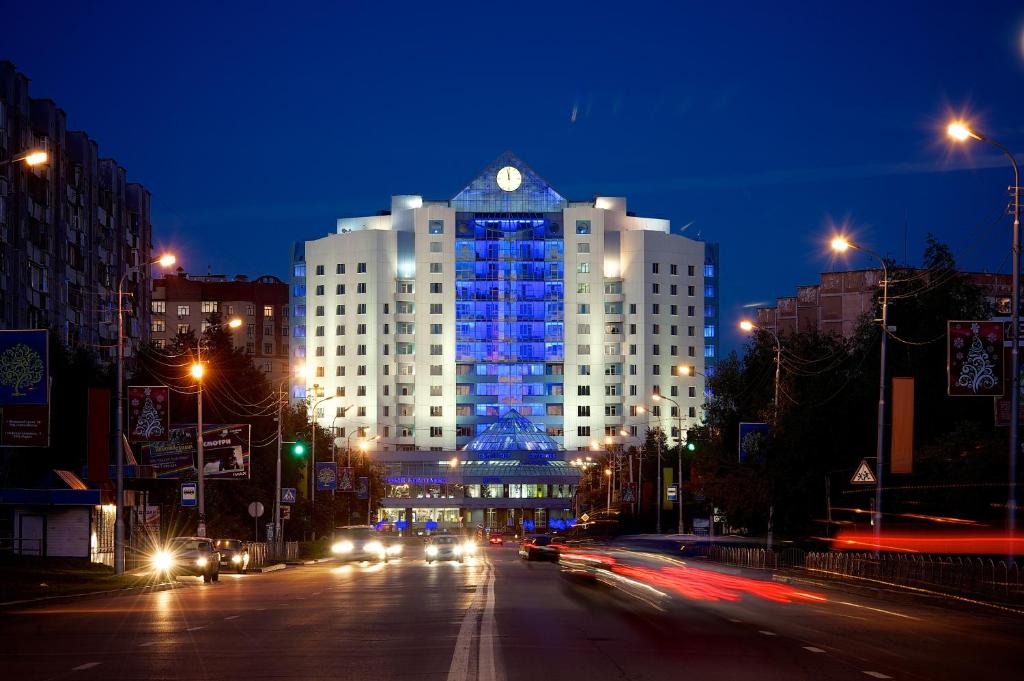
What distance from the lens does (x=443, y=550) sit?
69812 millimetres

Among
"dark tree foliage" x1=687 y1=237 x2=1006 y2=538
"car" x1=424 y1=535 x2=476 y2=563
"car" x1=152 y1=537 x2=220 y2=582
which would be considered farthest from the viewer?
"car" x1=424 y1=535 x2=476 y2=563

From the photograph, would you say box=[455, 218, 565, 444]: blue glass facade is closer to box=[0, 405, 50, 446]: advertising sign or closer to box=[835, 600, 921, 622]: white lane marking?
box=[0, 405, 50, 446]: advertising sign

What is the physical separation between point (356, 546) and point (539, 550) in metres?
22.2

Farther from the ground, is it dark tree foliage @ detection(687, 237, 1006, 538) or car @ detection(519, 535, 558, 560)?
dark tree foliage @ detection(687, 237, 1006, 538)

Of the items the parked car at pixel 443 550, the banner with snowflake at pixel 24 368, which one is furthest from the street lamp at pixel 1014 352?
the parked car at pixel 443 550

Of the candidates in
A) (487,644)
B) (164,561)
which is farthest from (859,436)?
(487,644)

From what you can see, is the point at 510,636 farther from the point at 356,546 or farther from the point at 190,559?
the point at 356,546

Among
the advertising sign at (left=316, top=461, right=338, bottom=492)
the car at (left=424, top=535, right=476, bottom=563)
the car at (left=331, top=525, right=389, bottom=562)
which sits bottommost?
the car at (left=331, top=525, right=389, bottom=562)

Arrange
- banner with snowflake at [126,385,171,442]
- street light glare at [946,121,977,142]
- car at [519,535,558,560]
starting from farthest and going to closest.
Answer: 1. car at [519,535,558,560]
2. banner with snowflake at [126,385,171,442]
3. street light glare at [946,121,977,142]

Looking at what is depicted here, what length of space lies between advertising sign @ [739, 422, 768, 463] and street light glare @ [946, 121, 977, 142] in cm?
2719

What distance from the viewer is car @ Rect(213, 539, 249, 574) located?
54184 millimetres

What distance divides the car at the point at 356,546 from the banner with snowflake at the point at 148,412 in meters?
35.9

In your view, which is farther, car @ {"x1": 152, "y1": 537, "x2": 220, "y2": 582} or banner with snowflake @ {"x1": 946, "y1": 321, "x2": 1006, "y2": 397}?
car @ {"x1": 152, "y1": 537, "x2": 220, "y2": 582}

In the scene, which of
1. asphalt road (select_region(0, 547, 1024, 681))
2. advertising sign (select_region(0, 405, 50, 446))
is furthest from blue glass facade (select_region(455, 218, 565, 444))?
advertising sign (select_region(0, 405, 50, 446))
